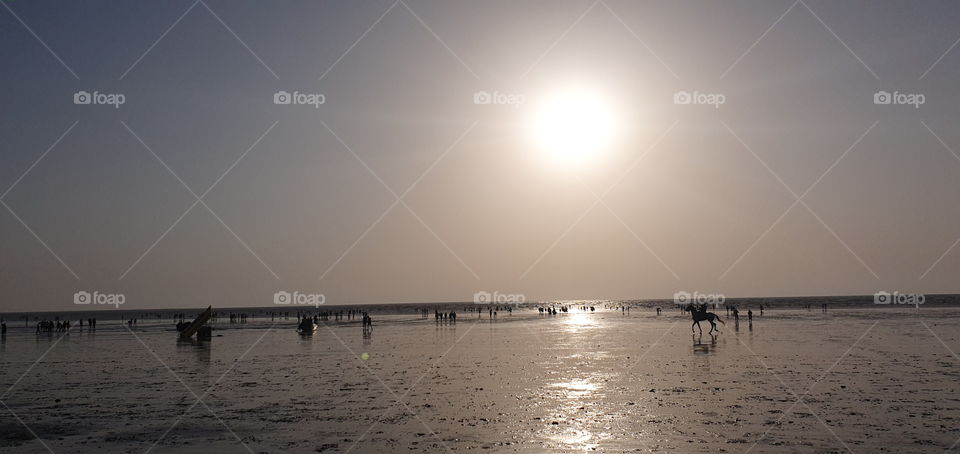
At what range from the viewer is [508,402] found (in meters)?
19.2

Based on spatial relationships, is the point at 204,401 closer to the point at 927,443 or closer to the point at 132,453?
the point at 132,453

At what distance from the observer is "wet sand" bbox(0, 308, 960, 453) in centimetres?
1444

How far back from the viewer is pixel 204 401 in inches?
832

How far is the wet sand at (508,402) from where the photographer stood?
1444 cm

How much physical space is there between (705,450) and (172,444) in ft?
41.2

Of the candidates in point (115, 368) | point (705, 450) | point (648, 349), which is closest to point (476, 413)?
point (705, 450)
